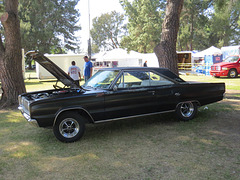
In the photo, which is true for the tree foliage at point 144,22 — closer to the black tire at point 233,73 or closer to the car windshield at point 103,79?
the black tire at point 233,73

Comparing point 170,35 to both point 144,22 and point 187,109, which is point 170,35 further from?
point 144,22

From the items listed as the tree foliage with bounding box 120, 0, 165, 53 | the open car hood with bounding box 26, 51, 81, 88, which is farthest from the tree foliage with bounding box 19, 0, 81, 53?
the open car hood with bounding box 26, 51, 81, 88

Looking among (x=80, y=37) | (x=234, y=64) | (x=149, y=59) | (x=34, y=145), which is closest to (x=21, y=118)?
(x=34, y=145)

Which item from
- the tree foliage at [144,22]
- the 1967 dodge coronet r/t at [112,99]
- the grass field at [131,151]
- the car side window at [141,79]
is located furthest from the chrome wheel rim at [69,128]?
the tree foliage at [144,22]

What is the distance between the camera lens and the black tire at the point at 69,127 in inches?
171

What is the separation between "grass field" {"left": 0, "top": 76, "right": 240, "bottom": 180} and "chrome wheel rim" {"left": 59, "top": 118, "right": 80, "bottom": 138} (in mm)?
196

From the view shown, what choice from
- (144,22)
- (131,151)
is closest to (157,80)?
(131,151)

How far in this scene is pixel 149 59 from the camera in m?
29.8

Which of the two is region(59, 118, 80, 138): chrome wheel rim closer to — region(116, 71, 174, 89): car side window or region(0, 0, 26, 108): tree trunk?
region(116, 71, 174, 89): car side window

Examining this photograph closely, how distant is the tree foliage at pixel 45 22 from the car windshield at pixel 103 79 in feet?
→ 127

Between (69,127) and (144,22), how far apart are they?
39099 mm

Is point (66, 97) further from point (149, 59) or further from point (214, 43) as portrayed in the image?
point (214, 43)

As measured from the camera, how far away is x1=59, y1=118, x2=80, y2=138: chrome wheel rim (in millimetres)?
4364

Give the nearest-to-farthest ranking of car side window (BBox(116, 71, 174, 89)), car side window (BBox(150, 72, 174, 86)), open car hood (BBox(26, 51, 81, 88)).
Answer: car side window (BBox(116, 71, 174, 89)) < car side window (BBox(150, 72, 174, 86)) < open car hood (BBox(26, 51, 81, 88))
